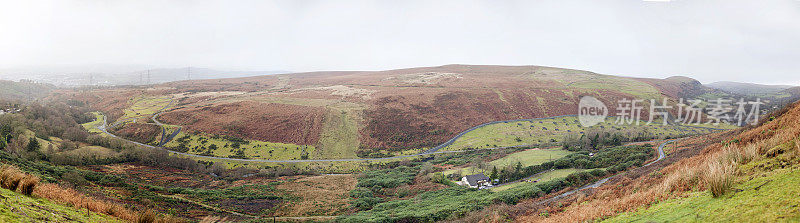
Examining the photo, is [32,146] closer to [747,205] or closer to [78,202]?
[78,202]

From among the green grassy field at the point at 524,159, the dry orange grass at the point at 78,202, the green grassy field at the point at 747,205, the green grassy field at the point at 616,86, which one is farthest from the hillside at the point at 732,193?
the green grassy field at the point at 616,86

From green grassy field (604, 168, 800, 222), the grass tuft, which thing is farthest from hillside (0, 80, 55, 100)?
the grass tuft

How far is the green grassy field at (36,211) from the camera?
5.42 m

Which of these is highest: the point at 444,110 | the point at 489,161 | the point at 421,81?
the point at 421,81

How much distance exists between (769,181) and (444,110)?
6536 cm

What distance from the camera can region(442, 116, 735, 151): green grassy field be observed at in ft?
186

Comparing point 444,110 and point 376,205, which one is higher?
point 444,110

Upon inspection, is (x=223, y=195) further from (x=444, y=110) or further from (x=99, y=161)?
(x=444, y=110)

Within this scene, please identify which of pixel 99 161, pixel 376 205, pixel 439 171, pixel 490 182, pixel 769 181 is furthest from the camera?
pixel 439 171

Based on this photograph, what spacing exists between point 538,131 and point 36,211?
66.7 meters

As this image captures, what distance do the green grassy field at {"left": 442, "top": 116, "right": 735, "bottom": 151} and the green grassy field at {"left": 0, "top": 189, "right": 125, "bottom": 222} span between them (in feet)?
169

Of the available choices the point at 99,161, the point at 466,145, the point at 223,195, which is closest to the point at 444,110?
the point at 466,145

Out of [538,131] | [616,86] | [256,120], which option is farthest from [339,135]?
[616,86]

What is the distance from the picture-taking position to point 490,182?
30609mm
